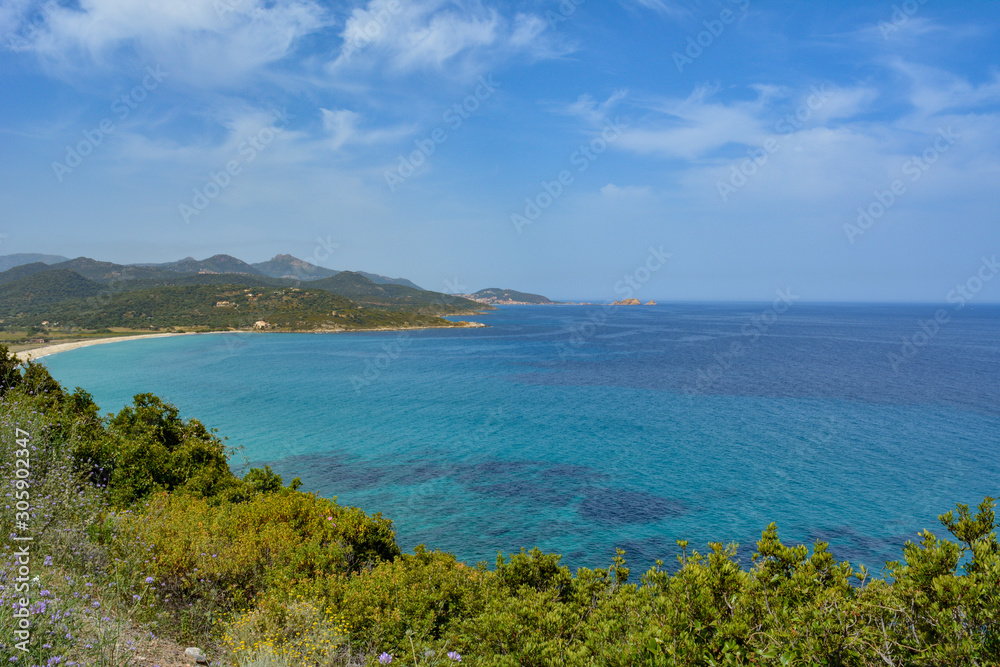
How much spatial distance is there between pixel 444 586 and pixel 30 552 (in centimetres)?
699

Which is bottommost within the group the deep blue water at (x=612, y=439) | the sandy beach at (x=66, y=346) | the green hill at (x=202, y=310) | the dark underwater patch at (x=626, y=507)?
the dark underwater patch at (x=626, y=507)

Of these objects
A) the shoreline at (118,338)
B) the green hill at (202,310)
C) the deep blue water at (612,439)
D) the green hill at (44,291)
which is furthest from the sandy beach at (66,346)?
the green hill at (44,291)

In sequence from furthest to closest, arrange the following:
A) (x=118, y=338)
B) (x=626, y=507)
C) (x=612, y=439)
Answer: (x=118, y=338) < (x=612, y=439) < (x=626, y=507)

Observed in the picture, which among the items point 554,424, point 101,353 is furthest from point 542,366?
point 101,353

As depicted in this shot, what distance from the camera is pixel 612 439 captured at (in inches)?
1436

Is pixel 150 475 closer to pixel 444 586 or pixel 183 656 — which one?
pixel 183 656

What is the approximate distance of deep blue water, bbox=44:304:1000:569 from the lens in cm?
2300

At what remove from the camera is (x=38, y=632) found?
16.5 ft

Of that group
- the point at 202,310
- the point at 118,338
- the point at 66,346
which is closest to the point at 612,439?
the point at 66,346

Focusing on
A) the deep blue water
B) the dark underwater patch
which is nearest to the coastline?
the deep blue water

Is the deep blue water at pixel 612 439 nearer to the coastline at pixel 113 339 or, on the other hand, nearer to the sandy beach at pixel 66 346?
the sandy beach at pixel 66 346

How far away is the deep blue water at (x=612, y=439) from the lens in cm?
2300

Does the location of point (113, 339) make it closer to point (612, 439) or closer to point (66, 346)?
point (66, 346)

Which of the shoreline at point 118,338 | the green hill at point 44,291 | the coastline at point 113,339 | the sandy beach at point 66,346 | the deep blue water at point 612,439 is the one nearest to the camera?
the deep blue water at point 612,439
